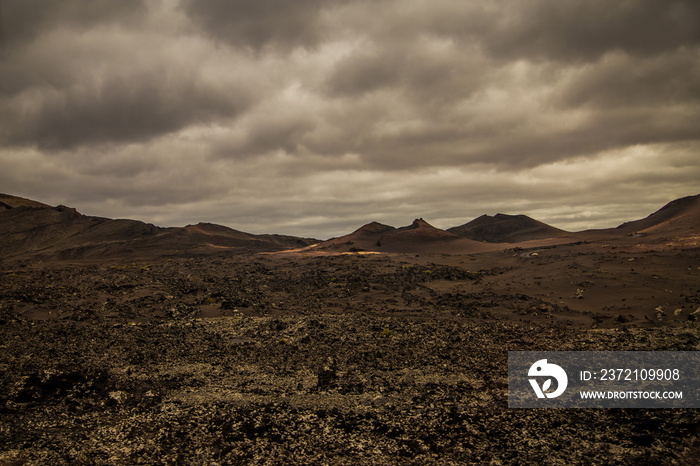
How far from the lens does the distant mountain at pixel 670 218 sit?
136 ft

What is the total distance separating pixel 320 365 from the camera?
40.4 feet

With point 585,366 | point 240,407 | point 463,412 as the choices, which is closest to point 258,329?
point 240,407

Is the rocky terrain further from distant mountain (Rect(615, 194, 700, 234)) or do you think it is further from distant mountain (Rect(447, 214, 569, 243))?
distant mountain (Rect(447, 214, 569, 243))

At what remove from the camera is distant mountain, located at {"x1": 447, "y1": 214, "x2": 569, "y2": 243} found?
278 feet

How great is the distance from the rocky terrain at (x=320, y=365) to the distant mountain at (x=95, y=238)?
110 ft

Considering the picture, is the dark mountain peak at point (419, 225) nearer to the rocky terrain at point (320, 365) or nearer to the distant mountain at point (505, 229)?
the distant mountain at point (505, 229)

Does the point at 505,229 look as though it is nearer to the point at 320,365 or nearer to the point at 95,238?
the point at 95,238

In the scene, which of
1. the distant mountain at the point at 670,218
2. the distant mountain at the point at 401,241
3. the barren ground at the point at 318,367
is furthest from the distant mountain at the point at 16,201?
the distant mountain at the point at 670,218

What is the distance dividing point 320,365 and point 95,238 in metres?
66.1

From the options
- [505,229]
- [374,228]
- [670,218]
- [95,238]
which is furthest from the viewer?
[505,229]

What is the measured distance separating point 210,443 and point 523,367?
8.52 meters

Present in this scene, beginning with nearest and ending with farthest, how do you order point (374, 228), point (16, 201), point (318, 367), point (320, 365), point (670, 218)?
point (318, 367) < point (320, 365) < point (670, 218) < point (374, 228) < point (16, 201)

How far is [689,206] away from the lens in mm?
51500

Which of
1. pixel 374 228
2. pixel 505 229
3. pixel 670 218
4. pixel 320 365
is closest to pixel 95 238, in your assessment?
pixel 374 228
